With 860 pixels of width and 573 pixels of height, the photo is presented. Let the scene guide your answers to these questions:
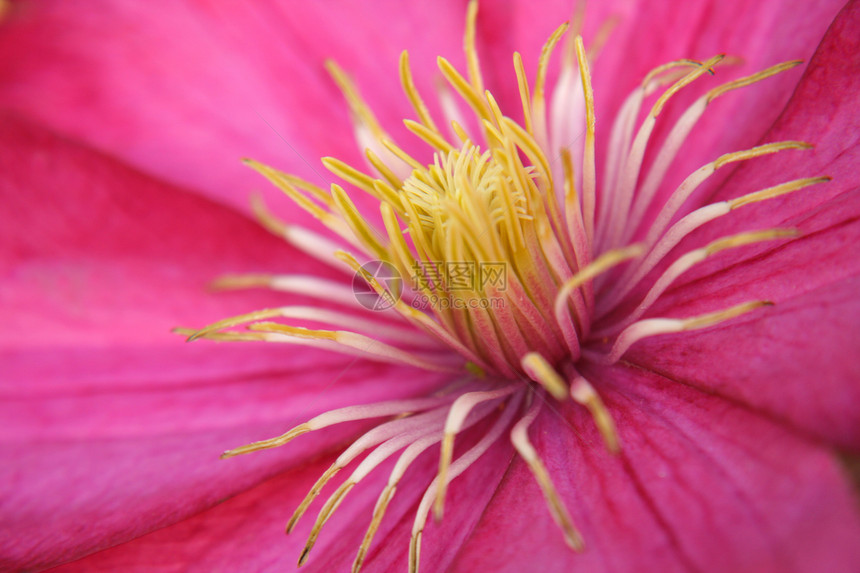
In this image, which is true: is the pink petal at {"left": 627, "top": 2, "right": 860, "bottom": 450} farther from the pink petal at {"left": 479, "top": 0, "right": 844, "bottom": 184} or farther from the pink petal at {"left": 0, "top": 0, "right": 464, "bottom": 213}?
the pink petal at {"left": 0, "top": 0, "right": 464, "bottom": 213}

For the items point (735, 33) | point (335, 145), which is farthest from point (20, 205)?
point (735, 33)

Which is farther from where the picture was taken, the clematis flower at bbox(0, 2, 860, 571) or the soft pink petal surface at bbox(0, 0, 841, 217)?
the soft pink petal surface at bbox(0, 0, 841, 217)

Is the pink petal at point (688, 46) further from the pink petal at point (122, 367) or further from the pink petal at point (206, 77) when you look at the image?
the pink petal at point (122, 367)

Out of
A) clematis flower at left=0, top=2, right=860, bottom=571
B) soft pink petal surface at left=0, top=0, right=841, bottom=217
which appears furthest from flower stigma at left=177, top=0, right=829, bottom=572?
soft pink petal surface at left=0, top=0, right=841, bottom=217

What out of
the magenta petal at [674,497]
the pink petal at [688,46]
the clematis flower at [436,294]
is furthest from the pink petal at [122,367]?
the pink petal at [688,46]

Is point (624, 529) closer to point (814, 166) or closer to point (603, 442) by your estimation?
point (603, 442)

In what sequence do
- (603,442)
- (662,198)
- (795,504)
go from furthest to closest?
(662,198) < (603,442) < (795,504)
